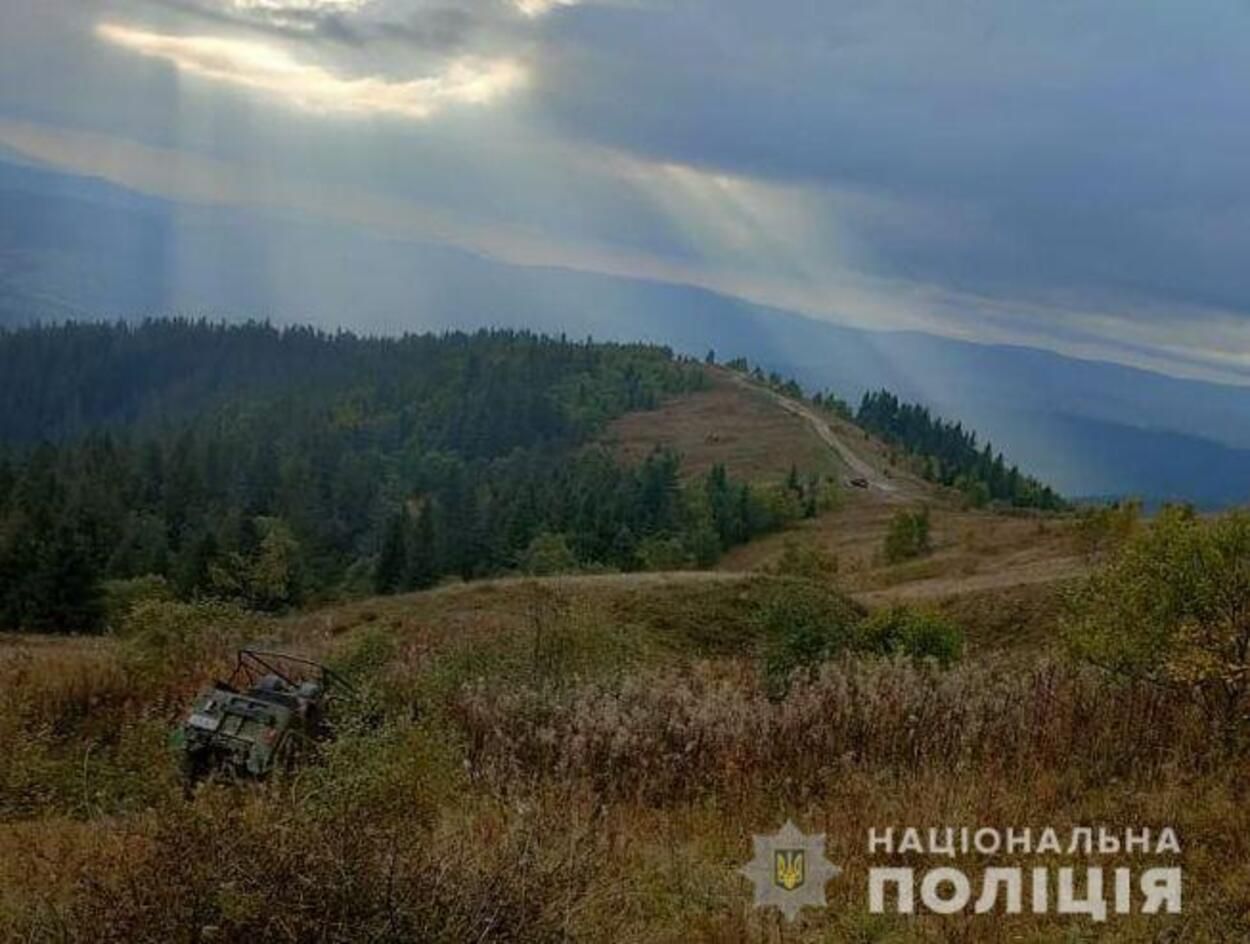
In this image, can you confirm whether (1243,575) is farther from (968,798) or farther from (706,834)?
(706,834)

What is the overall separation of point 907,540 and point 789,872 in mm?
64230

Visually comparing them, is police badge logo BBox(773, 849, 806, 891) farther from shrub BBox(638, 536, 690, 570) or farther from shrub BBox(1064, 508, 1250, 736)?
shrub BBox(638, 536, 690, 570)

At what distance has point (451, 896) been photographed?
4.38m

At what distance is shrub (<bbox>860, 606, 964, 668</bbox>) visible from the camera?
1595 cm

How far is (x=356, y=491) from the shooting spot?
12588 centimetres

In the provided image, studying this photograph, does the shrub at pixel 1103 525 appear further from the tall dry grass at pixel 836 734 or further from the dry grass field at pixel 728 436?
the dry grass field at pixel 728 436

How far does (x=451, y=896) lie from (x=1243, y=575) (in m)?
6.73

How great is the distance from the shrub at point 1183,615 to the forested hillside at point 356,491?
105 feet

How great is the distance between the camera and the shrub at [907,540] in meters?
66.2

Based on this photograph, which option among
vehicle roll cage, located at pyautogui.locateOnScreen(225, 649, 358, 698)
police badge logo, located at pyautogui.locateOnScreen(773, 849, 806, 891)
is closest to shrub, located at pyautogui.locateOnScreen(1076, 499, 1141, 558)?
vehicle roll cage, located at pyautogui.locateOnScreen(225, 649, 358, 698)

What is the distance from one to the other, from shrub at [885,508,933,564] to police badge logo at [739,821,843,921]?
61.3m

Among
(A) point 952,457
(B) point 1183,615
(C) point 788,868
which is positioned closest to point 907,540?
(B) point 1183,615

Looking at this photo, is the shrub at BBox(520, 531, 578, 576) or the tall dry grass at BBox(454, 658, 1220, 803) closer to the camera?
the tall dry grass at BBox(454, 658, 1220, 803)

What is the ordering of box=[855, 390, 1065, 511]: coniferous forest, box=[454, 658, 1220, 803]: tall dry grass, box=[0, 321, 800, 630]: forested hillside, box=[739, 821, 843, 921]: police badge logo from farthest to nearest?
1. box=[855, 390, 1065, 511]: coniferous forest
2. box=[0, 321, 800, 630]: forested hillside
3. box=[454, 658, 1220, 803]: tall dry grass
4. box=[739, 821, 843, 921]: police badge logo
